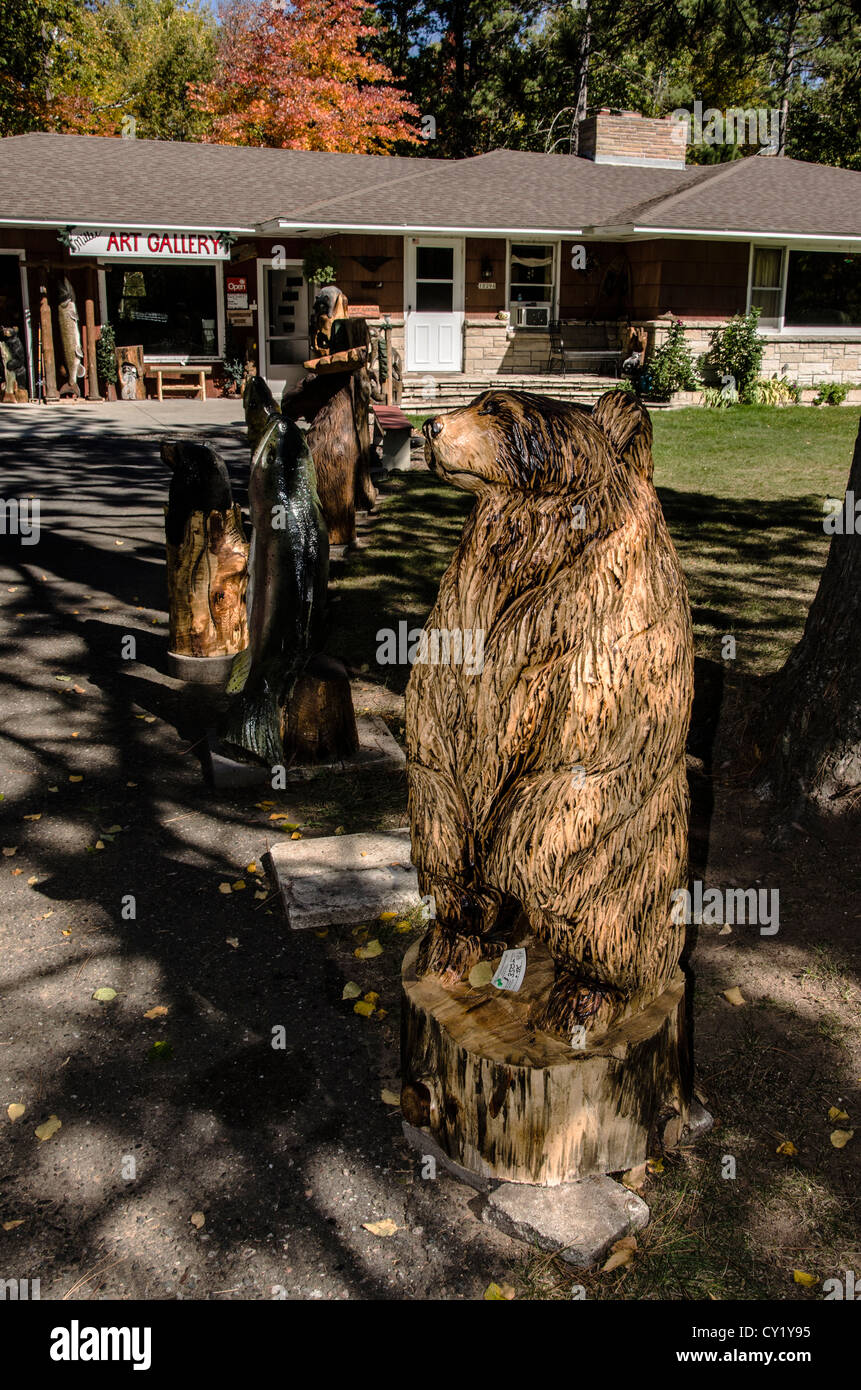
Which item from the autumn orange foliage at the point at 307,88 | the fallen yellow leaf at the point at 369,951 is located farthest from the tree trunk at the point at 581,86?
the fallen yellow leaf at the point at 369,951

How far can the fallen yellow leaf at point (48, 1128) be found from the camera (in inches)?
129

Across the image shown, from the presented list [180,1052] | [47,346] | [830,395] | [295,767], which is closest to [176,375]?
[47,346]

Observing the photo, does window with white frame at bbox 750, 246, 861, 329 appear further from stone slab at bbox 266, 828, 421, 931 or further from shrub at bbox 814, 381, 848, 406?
stone slab at bbox 266, 828, 421, 931

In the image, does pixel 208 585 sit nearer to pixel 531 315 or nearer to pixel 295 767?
pixel 295 767

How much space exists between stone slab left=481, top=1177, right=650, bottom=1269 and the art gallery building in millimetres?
18882

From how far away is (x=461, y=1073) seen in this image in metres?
2.85

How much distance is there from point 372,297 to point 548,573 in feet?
67.3

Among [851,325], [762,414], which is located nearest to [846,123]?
[851,325]

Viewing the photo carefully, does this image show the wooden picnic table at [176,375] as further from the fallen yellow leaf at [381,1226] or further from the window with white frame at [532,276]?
the fallen yellow leaf at [381,1226]

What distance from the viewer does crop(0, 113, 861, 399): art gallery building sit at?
20.4m

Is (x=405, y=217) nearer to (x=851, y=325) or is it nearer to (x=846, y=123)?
(x=851, y=325)

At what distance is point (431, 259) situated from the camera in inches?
864

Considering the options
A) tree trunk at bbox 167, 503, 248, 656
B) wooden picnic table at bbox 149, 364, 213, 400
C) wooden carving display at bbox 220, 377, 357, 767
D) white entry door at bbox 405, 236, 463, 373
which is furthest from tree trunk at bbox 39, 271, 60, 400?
wooden carving display at bbox 220, 377, 357, 767

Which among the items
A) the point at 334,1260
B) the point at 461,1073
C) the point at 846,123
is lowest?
the point at 334,1260
